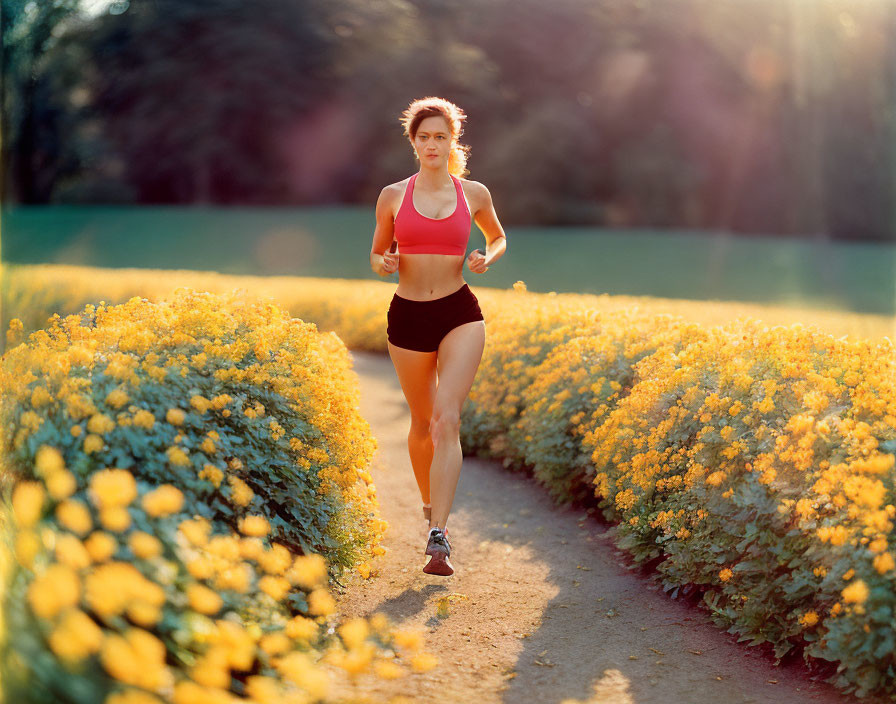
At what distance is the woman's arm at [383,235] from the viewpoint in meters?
4.13

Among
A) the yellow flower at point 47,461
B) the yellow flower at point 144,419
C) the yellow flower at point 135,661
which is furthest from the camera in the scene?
the yellow flower at point 144,419

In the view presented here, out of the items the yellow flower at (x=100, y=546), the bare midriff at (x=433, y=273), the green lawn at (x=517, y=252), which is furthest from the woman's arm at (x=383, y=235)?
the green lawn at (x=517, y=252)

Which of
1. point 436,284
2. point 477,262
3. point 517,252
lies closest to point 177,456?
point 436,284

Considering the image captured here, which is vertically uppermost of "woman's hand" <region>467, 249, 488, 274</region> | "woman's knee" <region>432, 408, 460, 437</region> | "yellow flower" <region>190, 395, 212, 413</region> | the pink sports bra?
the pink sports bra

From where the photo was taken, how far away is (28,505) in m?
2.12

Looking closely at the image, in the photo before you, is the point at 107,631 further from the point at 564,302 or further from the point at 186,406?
the point at 564,302

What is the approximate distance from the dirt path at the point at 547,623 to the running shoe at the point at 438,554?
0.18 m

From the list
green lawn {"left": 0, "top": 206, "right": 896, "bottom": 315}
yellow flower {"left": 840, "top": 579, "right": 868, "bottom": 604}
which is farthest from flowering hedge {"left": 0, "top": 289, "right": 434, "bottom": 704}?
green lawn {"left": 0, "top": 206, "right": 896, "bottom": 315}

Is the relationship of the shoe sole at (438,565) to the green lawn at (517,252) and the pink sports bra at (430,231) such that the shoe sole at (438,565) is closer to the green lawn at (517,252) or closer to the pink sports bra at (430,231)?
the pink sports bra at (430,231)

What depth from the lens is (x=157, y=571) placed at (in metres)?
2.43

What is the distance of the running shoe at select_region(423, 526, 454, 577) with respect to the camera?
3.91 metres

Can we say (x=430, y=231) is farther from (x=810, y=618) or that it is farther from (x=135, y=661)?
(x=135, y=661)

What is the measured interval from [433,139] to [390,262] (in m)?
0.63

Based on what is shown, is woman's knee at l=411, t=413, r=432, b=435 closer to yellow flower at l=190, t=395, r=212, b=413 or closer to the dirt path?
the dirt path
